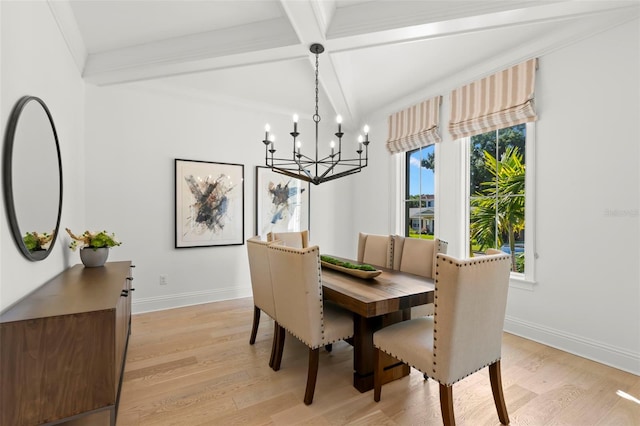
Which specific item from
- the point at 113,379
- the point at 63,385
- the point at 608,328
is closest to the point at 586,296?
the point at 608,328

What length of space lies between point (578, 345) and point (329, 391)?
2.18 metres

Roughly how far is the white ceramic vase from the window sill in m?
3.80

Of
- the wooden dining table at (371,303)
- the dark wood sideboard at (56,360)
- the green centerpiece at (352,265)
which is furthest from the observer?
the green centerpiece at (352,265)

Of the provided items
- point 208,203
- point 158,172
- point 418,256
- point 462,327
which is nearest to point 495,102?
point 418,256

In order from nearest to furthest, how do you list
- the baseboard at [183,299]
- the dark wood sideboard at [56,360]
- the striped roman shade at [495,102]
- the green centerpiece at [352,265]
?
1. the dark wood sideboard at [56,360]
2. the green centerpiece at [352,265]
3. the striped roman shade at [495,102]
4. the baseboard at [183,299]

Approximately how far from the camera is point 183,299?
3.83m

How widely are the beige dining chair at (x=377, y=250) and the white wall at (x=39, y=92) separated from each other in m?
2.69

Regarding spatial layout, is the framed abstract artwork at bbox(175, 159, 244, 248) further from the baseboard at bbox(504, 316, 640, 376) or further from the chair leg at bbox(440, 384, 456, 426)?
the baseboard at bbox(504, 316, 640, 376)

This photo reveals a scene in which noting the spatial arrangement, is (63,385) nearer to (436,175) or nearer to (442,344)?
(442,344)

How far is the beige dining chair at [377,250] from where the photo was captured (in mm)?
3080

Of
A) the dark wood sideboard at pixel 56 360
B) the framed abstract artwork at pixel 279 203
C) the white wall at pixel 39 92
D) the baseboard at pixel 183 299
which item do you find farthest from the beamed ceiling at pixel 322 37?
the baseboard at pixel 183 299

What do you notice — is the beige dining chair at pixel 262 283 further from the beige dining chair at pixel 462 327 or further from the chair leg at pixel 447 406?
the chair leg at pixel 447 406

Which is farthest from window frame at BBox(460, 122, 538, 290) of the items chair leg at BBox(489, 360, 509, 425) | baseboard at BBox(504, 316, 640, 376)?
chair leg at BBox(489, 360, 509, 425)

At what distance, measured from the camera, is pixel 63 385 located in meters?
1.42
